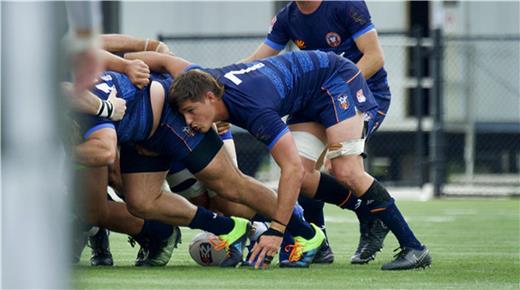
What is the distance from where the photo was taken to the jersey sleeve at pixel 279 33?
7.54 m

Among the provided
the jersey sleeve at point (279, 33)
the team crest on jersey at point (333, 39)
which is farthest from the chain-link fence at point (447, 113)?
the team crest on jersey at point (333, 39)

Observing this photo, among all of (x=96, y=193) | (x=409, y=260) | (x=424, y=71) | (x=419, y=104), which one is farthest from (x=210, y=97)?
(x=424, y=71)

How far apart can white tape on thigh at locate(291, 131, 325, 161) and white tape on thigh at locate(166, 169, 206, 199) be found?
0.62m

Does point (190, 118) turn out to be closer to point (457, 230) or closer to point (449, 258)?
point (449, 258)

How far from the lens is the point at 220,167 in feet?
20.0

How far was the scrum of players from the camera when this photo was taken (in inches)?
226

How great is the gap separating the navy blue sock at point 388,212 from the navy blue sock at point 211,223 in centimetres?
69

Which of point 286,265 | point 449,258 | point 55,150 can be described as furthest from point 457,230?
point 55,150

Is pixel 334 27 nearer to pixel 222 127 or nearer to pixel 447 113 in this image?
pixel 222 127

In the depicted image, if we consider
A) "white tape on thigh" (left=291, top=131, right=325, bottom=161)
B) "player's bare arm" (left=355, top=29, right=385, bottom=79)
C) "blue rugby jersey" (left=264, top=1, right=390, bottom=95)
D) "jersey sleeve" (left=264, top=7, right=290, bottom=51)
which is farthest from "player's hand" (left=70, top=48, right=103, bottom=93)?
"jersey sleeve" (left=264, top=7, right=290, bottom=51)

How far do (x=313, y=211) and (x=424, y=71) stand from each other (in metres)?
9.78

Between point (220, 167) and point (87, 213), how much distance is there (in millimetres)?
677

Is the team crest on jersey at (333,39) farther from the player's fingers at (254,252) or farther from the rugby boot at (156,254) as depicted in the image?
the player's fingers at (254,252)

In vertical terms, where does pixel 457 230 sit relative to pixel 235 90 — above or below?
below
